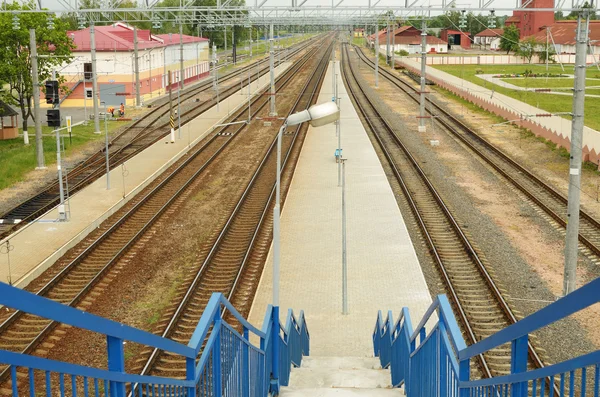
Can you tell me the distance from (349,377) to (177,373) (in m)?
4.18

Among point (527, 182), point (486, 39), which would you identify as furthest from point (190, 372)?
point (486, 39)

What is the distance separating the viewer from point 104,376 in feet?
10.9

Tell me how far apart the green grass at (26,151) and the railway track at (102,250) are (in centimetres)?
546

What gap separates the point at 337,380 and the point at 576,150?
8.29m

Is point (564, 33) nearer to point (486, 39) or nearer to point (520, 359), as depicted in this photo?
point (486, 39)

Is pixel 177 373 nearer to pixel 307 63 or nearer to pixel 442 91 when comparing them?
pixel 442 91

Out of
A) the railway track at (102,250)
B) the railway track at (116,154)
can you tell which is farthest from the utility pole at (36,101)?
the railway track at (102,250)

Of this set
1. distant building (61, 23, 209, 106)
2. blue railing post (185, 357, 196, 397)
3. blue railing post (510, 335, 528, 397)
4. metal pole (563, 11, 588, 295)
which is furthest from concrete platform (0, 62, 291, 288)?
distant building (61, 23, 209, 106)

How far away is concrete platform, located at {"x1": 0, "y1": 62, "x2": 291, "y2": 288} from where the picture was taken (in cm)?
1880

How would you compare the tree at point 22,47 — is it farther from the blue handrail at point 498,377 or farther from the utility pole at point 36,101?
the blue handrail at point 498,377

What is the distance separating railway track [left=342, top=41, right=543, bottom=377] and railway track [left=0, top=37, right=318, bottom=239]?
38.9 ft

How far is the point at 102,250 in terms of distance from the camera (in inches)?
807

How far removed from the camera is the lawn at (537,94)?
5072 cm

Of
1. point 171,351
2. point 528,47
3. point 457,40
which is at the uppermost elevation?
point 457,40
